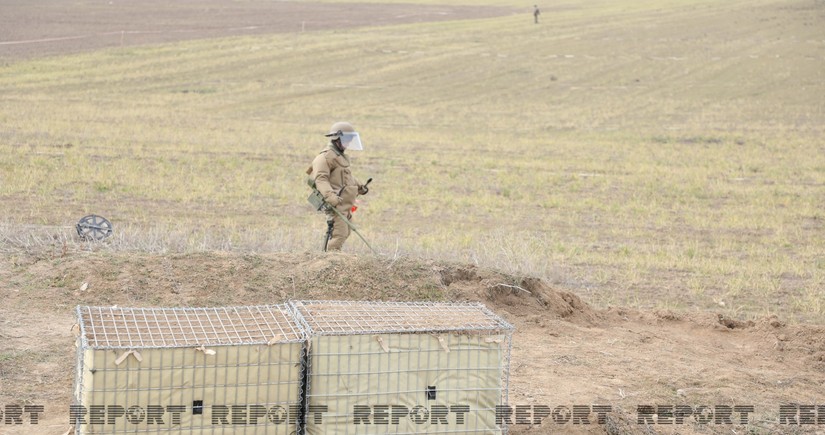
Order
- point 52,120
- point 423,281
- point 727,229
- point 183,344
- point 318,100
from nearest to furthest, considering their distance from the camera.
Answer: point 183,344 < point 423,281 < point 727,229 < point 52,120 < point 318,100

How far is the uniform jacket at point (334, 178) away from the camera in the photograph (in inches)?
407

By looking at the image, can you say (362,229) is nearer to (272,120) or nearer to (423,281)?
(423,281)

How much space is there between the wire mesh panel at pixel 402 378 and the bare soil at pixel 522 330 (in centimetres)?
108

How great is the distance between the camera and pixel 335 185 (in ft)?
34.7

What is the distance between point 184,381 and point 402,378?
1.31 metres

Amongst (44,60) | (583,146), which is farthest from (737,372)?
(44,60)

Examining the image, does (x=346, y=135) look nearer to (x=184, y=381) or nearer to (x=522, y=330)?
(x=522, y=330)

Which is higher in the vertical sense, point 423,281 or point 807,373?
point 423,281

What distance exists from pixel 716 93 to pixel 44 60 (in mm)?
27741

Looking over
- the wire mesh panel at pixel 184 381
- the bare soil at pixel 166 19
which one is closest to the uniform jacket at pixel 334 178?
the wire mesh panel at pixel 184 381

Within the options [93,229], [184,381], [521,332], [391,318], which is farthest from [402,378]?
[93,229]

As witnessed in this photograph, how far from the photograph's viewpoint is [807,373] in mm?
8578

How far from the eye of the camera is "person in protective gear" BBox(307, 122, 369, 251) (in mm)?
10336

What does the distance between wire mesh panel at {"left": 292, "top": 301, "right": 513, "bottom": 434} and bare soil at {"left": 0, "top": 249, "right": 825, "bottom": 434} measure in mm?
1077
